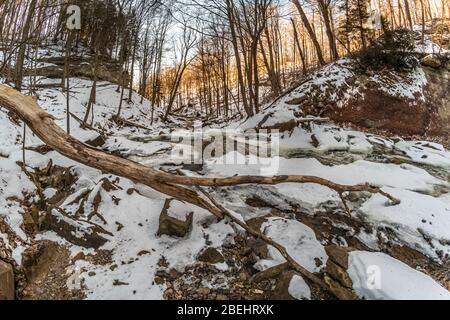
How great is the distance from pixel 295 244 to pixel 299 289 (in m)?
0.79

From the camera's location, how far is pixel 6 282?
3.17 m

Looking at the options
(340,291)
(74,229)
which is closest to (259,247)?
(340,291)

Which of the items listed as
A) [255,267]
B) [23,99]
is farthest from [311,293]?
[23,99]

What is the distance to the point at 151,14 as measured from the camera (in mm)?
16125

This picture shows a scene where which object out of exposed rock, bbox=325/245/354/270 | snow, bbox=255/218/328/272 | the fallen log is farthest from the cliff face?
the fallen log

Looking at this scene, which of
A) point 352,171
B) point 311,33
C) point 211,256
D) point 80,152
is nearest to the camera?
point 80,152

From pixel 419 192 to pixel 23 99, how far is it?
21.9ft

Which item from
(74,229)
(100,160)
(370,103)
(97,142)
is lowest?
(74,229)

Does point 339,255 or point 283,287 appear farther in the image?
point 339,255

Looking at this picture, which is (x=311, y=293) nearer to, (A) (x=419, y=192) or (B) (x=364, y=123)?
(A) (x=419, y=192)

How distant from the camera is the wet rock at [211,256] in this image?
3.89m

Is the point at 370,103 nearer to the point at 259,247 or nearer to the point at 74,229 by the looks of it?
the point at 259,247

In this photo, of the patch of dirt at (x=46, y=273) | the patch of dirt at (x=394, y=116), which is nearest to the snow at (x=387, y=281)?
A: the patch of dirt at (x=46, y=273)

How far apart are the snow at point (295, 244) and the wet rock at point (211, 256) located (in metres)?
0.53
